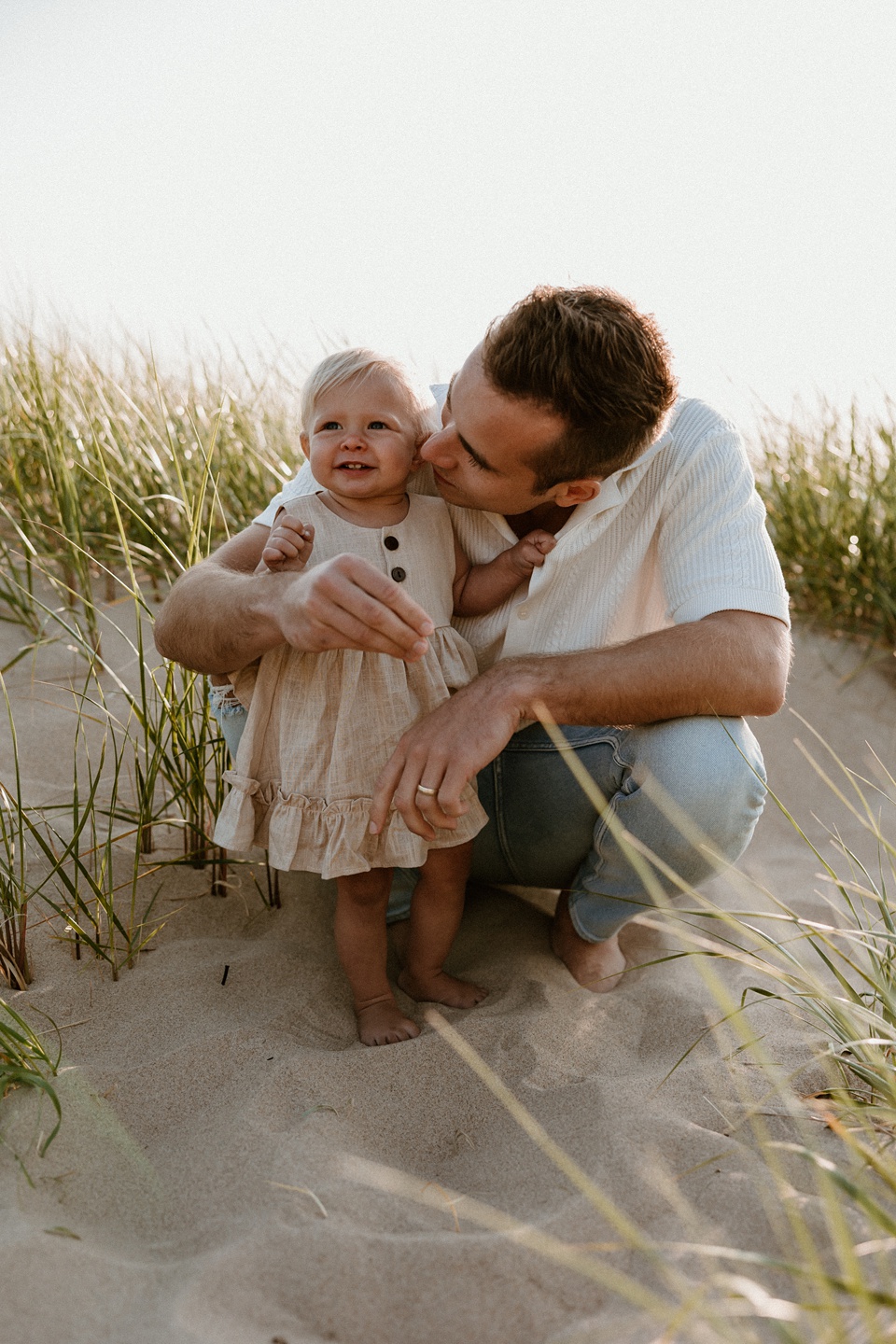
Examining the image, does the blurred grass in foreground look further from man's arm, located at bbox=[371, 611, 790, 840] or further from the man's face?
the man's face

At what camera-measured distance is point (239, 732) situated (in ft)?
7.07

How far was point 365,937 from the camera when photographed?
1953 mm

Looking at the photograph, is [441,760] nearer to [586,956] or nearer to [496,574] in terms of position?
[496,574]

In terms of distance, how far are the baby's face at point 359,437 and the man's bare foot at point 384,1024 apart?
96cm

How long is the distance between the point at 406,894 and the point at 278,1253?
3.96ft

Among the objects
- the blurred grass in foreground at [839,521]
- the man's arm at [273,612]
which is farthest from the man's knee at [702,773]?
the blurred grass in foreground at [839,521]

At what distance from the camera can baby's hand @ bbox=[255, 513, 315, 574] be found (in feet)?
5.95

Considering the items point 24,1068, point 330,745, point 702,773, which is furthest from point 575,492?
point 24,1068

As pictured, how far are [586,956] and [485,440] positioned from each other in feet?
3.58

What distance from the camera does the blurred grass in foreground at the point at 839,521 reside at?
3.88m

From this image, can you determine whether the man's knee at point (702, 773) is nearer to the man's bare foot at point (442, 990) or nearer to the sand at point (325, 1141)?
the sand at point (325, 1141)

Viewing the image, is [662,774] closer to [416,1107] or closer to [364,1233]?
[416,1107]

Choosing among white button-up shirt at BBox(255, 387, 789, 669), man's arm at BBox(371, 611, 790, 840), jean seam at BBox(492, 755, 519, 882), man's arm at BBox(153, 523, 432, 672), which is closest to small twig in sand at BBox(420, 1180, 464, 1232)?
man's arm at BBox(371, 611, 790, 840)

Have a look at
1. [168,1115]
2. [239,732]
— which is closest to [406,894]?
[239,732]
